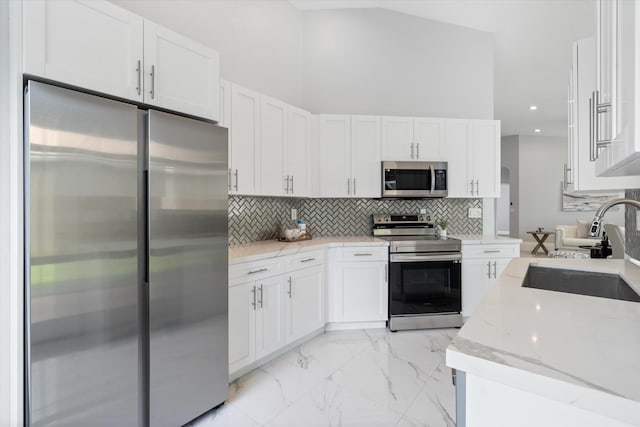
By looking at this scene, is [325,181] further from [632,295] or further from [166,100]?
[632,295]

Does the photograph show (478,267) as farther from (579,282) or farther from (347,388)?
(347,388)

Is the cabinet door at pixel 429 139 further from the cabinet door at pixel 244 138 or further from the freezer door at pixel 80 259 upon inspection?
the freezer door at pixel 80 259

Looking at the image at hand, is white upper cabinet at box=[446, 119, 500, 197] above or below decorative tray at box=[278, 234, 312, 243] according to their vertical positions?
above

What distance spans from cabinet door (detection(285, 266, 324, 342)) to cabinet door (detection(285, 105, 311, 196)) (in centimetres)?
84

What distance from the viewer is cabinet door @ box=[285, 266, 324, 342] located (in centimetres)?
284

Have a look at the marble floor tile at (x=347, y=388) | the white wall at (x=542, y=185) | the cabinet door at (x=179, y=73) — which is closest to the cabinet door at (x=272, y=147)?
the cabinet door at (x=179, y=73)

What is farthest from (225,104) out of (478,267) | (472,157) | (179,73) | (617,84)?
(478,267)

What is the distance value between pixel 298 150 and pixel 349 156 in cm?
59

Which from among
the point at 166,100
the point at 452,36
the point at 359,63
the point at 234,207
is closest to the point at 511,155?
the point at 452,36

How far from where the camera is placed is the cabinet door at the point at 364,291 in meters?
3.36

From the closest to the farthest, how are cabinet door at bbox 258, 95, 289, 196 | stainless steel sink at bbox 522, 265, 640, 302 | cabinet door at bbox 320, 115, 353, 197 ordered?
stainless steel sink at bbox 522, 265, 640, 302 < cabinet door at bbox 258, 95, 289, 196 < cabinet door at bbox 320, 115, 353, 197

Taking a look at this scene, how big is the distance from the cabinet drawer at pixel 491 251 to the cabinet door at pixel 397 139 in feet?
3.79

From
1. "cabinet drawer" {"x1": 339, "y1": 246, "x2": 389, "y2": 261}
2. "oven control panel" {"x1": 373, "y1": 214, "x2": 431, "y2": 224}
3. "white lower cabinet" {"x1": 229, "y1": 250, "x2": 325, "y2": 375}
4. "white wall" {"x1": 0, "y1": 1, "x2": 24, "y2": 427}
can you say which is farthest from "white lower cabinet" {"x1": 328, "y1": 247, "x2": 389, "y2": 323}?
"white wall" {"x1": 0, "y1": 1, "x2": 24, "y2": 427}

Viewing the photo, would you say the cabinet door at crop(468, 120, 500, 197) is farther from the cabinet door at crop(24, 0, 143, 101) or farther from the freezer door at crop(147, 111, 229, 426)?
the cabinet door at crop(24, 0, 143, 101)
